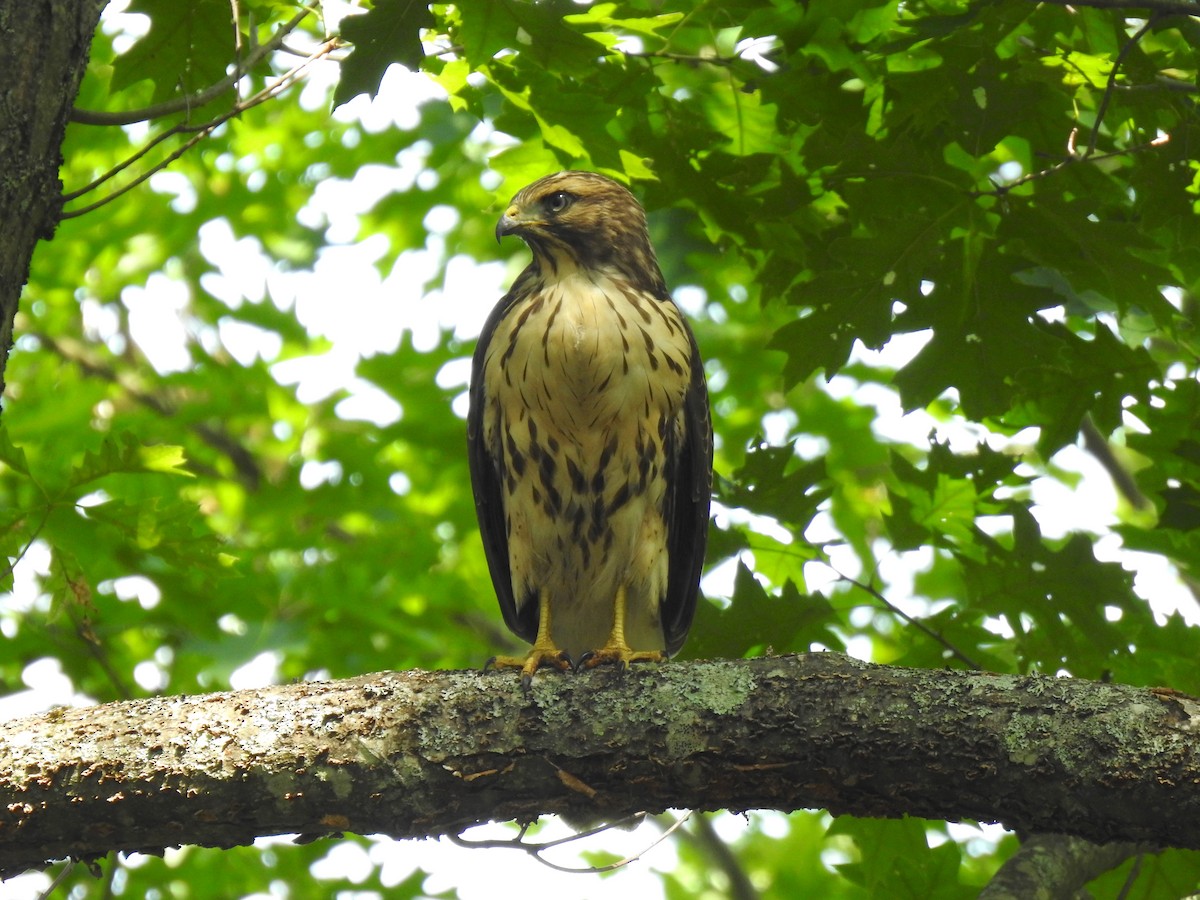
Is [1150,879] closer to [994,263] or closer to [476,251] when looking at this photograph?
[994,263]

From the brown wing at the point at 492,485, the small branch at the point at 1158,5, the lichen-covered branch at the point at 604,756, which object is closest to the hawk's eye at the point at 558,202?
the brown wing at the point at 492,485

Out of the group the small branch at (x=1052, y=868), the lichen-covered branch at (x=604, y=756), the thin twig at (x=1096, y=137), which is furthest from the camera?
the small branch at (x=1052, y=868)

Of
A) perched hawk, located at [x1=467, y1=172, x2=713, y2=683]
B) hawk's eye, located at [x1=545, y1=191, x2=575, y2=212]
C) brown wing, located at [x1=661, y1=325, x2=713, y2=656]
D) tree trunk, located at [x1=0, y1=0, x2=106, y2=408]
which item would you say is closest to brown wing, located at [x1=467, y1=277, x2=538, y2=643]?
perched hawk, located at [x1=467, y1=172, x2=713, y2=683]

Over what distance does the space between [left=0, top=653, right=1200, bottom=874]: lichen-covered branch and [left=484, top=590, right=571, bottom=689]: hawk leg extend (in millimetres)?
304

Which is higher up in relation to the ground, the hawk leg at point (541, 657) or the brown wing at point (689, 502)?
the brown wing at point (689, 502)

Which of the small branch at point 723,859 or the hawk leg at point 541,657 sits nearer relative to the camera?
the hawk leg at point 541,657

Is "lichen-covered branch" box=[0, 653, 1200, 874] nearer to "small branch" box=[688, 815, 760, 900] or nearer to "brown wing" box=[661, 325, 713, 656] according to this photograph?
"brown wing" box=[661, 325, 713, 656]

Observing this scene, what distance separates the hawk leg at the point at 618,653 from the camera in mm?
4232

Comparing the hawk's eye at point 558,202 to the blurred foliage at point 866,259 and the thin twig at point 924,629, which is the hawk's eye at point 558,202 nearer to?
the blurred foliage at point 866,259

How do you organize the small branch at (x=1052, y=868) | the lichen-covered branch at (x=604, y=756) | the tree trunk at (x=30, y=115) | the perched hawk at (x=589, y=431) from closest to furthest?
1. the lichen-covered branch at (x=604, y=756)
2. the tree trunk at (x=30, y=115)
3. the small branch at (x=1052, y=868)
4. the perched hawk at (x=589, y=431)

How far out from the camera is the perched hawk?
4656 mm

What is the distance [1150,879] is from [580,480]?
8.03 feet

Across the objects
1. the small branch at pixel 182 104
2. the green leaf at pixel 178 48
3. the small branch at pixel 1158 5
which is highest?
the green leaf at pixel 178 48

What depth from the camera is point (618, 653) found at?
435 cm
